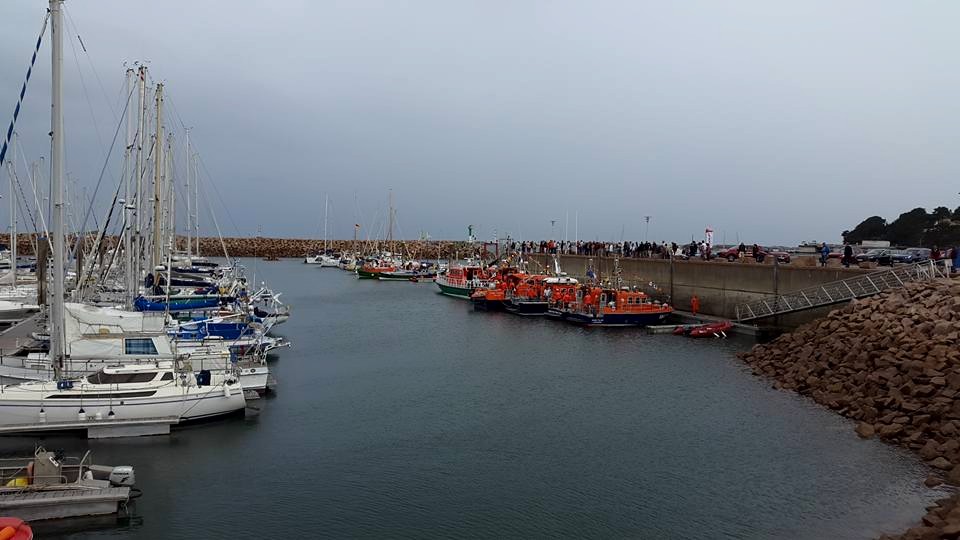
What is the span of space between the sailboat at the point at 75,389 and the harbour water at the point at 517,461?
75 centimetres

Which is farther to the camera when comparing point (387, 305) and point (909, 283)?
point (387, 305)

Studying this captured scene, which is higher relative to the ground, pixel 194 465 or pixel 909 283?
pixel 909 283

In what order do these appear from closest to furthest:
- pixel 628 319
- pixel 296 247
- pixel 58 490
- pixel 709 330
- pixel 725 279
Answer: pixel 58 490 → pixel 709 330 → pixel 725 279 → pixel 628 319 → pixel 296 247

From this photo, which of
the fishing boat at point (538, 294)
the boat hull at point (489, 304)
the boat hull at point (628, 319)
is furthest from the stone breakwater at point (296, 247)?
the boat hull at point (628, 319)

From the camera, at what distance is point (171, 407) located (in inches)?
877

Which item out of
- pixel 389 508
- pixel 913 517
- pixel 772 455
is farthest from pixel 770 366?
pixel 389 508

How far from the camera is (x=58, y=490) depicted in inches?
627

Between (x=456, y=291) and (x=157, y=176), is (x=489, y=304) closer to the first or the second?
(x=456, y=291)

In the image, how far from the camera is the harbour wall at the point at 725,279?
1551 inches

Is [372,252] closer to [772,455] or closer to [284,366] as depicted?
[284,366]

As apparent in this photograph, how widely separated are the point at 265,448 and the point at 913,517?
1619cm

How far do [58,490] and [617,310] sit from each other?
3697 cm

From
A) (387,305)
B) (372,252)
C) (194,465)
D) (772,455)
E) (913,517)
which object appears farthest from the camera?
(372,252)

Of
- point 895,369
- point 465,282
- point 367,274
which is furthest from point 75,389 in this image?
point 367,274
